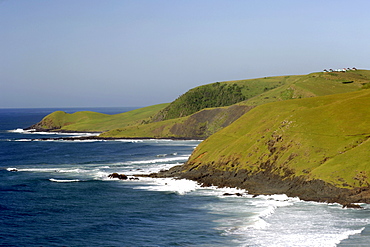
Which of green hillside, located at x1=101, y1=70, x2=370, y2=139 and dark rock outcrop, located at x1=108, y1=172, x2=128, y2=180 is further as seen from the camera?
green hillside, located at x1=101, y1=70, x2=370, y2=139

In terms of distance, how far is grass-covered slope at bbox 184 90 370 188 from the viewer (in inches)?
2188

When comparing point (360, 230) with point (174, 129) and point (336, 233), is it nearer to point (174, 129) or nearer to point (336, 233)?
point (336, 233)

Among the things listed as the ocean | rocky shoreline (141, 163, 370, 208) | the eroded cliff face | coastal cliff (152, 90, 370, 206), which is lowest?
the ocean

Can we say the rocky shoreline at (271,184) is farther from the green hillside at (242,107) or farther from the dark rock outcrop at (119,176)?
the green hillside at (242,107)

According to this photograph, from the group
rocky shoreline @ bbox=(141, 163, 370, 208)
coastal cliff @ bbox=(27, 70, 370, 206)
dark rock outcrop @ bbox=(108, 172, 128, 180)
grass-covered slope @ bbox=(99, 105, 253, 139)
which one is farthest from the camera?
grass-covered slope @ bbox=(99, 105, 253, 139)

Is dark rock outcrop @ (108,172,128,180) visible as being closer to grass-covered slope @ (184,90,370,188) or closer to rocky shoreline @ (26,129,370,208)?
rocky shoreline @ (26,129,370,208)

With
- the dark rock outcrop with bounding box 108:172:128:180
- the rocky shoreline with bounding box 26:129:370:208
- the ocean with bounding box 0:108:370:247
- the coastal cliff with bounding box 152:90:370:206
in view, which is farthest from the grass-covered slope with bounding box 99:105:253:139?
the ocean with bounding box 0:108:370:247

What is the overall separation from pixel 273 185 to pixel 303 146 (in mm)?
7154

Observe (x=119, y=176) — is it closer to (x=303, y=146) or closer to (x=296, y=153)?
(x=296, y=153)

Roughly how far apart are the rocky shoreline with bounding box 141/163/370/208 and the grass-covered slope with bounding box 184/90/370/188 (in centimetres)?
69

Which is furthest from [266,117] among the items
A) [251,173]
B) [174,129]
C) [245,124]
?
[174,129]

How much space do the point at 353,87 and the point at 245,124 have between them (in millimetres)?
62321

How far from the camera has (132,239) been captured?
40.3 m

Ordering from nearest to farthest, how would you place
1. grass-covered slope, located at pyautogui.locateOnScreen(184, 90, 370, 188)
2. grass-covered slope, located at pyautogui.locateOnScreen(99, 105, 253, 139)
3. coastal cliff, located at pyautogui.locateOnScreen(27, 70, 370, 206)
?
coastal cliff, located at pyautogui.locateOnScreen(27, 70, 370, 206) < grass-covered slope, located at pyautogui.locateOnScreen(184, 90, 370, 188) < grass-covered slope, located at pyautogui.locateOnScreen(99, 105, 253, 139)
